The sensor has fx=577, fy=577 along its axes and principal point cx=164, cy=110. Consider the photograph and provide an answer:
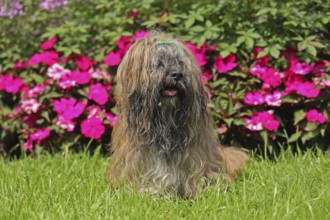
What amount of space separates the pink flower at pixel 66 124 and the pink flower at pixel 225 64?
1.43 meters

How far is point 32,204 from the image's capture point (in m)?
3.68

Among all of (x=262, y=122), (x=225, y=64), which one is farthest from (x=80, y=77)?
(x=262, y=122)

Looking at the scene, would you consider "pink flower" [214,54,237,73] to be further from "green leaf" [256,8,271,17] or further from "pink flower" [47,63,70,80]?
"pink flower" [47,63,70,80]

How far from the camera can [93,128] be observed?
5254 millimetres

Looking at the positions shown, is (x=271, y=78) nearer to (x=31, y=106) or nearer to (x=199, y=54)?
(x=199, y=54)

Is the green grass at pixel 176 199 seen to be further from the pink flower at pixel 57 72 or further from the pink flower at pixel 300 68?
the pink flower at pixel 57 72

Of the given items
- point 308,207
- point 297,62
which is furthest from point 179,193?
point 297,62

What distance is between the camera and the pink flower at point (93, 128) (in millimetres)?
5234

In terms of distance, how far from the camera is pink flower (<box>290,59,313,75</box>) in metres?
5.08

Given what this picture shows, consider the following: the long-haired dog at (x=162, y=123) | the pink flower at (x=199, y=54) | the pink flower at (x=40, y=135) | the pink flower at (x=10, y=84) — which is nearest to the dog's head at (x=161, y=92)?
the long-haired dog at (x=162, y=123)

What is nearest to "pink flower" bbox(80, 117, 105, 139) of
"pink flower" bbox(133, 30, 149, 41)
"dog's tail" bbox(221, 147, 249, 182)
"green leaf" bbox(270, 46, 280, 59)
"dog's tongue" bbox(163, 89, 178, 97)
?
"pink flower" bbox(133, 30, 149, 41)

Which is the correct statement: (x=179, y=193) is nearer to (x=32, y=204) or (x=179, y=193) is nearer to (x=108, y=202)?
(x=108, y=202)

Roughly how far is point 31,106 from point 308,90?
8.42 feet

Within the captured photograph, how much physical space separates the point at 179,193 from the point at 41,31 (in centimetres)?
308
